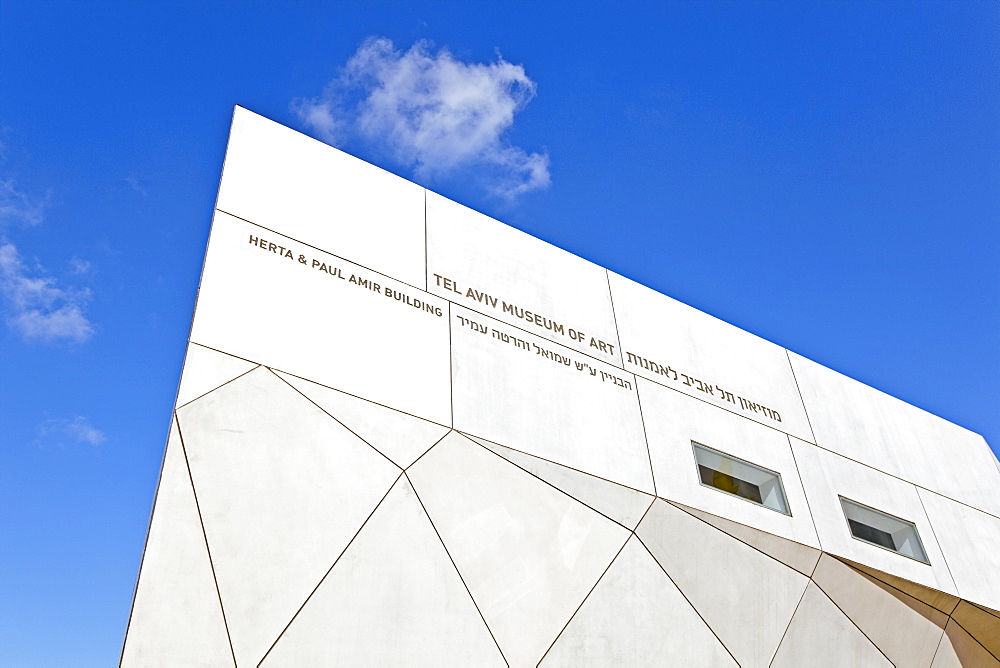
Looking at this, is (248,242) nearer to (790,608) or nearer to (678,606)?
(678,606)

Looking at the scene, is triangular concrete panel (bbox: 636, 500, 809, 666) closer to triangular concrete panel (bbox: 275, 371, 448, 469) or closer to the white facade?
the white facade

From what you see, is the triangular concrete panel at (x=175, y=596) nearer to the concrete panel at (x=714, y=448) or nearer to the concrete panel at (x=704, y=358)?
the concrete panel at (x=714, y=448)

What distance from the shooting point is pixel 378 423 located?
7723mm

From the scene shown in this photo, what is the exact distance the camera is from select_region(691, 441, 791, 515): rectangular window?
32.2ft

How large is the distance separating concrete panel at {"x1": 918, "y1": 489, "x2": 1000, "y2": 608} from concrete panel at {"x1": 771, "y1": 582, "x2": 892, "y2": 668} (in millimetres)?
1982

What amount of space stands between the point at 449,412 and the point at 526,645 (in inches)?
84.8

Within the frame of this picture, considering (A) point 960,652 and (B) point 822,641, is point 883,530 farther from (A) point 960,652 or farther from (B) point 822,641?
(B) point 822,641

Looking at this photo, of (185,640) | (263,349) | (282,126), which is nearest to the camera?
(185,640)

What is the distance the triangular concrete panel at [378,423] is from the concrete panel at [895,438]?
229 inches

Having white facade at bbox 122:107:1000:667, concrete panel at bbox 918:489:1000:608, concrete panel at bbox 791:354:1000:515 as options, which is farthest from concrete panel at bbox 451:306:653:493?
concrete panel at bbox 918:489:1000:608

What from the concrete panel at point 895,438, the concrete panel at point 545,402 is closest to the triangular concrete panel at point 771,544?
the concrete panel at point 545,402

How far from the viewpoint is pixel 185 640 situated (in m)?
5.99

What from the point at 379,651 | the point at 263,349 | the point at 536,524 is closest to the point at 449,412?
the point at 536,524

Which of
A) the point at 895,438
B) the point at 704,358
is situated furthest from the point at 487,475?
the point at 895,438
